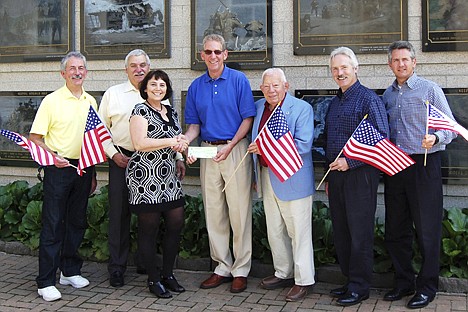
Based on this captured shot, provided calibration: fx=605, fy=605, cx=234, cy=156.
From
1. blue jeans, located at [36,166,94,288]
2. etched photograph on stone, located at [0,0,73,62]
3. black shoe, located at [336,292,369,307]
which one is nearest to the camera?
black shoe, located at [336,292,369,307]

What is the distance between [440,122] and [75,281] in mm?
3580

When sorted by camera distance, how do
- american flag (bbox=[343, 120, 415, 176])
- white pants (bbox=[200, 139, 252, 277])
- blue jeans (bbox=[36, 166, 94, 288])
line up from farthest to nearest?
white pants (bbox=[200, 139, 252, 277]) < blue jeans (bbox=[36, 166, 94, 288]) < american flag (bbox=[343, 120, 415, 176])

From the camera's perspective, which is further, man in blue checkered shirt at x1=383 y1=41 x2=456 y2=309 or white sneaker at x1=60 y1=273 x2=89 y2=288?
white sneaker at x1=60 y1=273 x2=89 y2=288

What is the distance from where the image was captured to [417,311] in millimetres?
4895

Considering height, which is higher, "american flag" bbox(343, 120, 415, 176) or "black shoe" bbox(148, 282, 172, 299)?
"american flag" bbox(343, 120, 415, 176)

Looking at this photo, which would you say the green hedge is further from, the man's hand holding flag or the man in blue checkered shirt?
the man's hand holding flag

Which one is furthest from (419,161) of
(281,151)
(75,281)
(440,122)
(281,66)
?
(75,281)

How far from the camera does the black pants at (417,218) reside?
4.91 m

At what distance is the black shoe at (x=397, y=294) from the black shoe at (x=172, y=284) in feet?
5.97

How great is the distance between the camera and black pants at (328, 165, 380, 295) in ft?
16.3

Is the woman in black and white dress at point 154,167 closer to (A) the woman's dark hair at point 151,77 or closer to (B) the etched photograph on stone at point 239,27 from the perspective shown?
(A) the woman's dark hair at point 151,77

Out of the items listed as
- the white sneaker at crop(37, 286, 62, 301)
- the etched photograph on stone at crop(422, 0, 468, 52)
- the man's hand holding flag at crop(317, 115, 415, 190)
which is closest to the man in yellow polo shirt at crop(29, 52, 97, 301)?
the white sneaker at crop(37, 286, 62, 301)

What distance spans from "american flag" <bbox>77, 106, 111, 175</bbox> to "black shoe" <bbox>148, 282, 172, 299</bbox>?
1.19m

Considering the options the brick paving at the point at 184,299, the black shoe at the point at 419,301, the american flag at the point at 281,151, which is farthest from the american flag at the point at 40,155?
the black shoe at the point at 419,301
